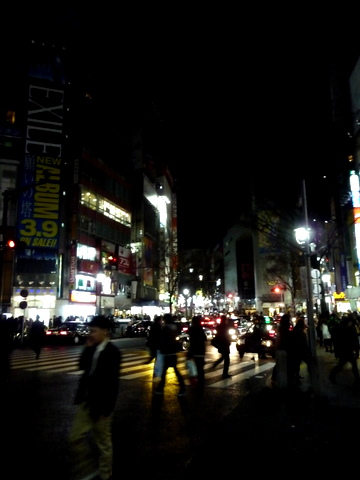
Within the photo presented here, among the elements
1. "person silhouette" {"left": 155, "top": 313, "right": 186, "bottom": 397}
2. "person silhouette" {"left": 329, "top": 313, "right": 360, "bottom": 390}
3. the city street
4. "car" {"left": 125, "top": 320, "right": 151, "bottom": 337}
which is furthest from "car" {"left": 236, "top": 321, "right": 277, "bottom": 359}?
"car" {"left": 125, "top": 320, "right": 151, "bottom": 337}

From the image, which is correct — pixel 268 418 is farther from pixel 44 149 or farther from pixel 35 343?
pixel 44 149

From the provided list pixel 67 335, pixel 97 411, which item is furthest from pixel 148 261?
pixel 97 411

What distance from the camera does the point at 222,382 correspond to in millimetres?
12078

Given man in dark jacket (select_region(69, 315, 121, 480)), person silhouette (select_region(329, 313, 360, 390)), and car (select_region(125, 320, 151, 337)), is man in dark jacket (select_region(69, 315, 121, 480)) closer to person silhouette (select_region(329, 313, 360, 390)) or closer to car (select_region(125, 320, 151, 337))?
person silhouette (select_region(329, 313, 360, 390))

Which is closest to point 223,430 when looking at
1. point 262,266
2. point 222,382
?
point 222,382

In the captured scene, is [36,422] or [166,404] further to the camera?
[166,404]

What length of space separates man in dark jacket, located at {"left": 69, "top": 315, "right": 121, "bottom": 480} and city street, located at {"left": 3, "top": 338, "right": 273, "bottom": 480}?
2.34ft

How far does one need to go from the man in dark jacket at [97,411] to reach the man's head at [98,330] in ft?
0.63

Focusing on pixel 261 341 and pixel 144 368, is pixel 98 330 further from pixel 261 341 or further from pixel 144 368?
pixel 261 341

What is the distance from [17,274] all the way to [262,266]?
2467 inches

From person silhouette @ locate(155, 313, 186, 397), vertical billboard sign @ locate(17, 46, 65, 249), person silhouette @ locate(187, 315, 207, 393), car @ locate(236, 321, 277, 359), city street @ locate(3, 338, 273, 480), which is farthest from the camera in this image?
vertical billboard sign @ locate(17, 46, 65, 249)

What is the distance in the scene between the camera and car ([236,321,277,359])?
18.4 meters

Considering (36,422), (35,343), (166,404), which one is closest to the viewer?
(36,422)

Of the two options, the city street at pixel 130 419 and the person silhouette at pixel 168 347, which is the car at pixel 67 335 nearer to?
the city street at pixel 130 419
